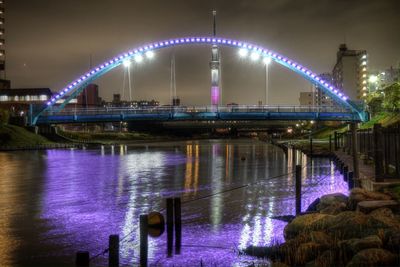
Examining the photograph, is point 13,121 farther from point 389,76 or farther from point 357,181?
point 389,76

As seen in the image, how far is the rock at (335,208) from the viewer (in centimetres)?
1845

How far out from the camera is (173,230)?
798 inches

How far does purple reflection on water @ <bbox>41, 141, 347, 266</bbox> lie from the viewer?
61.8 ft

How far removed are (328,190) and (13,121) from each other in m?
95.0

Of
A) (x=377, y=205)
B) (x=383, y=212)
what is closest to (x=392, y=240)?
(x=383, y=212)

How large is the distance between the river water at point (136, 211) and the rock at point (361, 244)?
3.70 m

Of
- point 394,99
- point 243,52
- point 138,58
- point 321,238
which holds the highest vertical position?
point 243,52

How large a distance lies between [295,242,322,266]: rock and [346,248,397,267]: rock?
1802mm

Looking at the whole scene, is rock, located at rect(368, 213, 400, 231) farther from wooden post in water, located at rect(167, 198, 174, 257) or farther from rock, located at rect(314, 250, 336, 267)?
wooden post in water, located at rect(167, 198, 174, 257)

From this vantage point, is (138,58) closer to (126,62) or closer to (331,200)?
(126,62)

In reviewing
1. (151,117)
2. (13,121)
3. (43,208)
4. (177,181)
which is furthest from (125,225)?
(13,121)

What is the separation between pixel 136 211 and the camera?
91.0 ft

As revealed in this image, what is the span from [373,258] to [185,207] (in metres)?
17.2

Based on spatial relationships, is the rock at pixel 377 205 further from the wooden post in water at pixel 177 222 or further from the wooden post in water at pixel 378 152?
the wooden post in water at pixel 177 222
